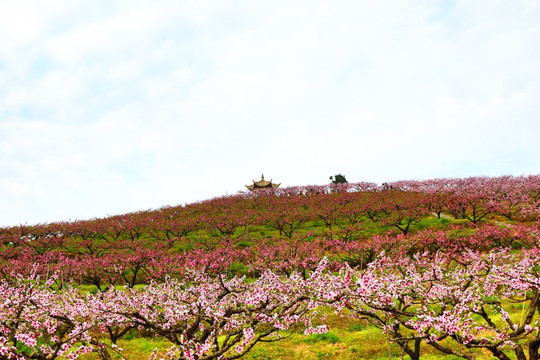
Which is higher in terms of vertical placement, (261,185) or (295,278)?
(261,185)

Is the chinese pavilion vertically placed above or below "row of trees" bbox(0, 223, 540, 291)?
above

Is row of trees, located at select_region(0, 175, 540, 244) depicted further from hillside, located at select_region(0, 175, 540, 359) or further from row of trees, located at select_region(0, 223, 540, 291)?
row of trees, located at select_region(0, 223, 540, 291)

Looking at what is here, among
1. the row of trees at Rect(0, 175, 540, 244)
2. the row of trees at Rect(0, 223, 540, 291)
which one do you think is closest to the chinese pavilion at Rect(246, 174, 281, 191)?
the row of trees at Rect(0, 175, 540, 244)

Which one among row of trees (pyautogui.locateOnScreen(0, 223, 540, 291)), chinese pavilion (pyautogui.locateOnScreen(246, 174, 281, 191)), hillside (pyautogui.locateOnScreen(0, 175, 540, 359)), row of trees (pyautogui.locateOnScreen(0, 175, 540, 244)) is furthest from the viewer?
chinese pavilion (pyautogui.locateOnScreen(246, 174, 281, 191))

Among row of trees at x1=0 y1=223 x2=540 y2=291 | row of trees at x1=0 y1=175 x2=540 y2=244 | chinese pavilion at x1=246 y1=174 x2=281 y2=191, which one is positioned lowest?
row of trees at x1=0 y1=223 x2=540 y2=291

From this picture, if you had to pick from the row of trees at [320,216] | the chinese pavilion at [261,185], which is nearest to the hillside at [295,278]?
the row of trees at [320,216]

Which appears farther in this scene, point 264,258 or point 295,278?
point 264,258

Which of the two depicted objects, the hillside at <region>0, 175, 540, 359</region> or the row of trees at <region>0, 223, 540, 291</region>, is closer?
the hillside at <region>0, 175, 540, 359</region>

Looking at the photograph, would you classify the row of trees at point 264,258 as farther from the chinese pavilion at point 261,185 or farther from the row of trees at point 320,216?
the chinese pavilion at point 261,185

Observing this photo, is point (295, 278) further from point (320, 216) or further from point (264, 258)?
point (320, 216)

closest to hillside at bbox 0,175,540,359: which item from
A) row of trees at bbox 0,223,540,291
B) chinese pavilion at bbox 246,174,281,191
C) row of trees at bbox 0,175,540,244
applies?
row of trees at bbox 0,223,540,291

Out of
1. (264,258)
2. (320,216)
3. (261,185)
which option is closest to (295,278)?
(264,258)

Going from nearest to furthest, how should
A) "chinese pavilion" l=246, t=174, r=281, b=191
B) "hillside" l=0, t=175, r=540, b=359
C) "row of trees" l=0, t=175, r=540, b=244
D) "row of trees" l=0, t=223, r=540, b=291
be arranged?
1. "hillside" l=0, t=175, r=540, b=359
2. "row of trees" l=0, t=223, r=540, b=291
3. "row of trees" l=0, t=175, r=540, b=244
4. "chinese pavilion" l=246, t=174, r=281, b=191

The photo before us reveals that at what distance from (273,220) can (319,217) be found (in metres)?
7.18
